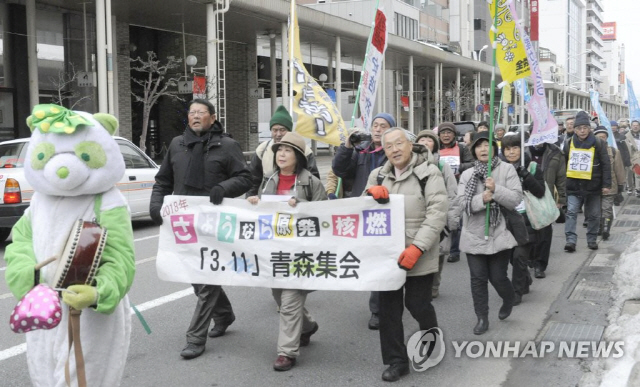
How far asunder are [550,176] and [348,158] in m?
4.06

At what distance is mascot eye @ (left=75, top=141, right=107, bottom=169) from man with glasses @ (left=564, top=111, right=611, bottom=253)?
319 inches

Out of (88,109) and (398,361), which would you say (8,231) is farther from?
(88,109)

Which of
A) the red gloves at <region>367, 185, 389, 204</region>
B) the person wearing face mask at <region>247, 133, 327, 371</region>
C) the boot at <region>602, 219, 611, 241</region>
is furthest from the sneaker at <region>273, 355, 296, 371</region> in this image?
the boot at <region>602, 219, 611, 241</region>

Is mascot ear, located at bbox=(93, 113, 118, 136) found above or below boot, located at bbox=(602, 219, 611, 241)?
above

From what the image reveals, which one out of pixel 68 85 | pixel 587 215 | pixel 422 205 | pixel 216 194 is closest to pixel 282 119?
pixel 216 194

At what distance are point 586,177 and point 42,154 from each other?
27.8 ft

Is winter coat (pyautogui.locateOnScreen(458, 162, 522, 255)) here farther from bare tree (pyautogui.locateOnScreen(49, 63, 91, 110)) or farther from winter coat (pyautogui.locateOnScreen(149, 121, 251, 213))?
bare tree (pyautogui.locateOnScreen(49, 63, 91, 110))

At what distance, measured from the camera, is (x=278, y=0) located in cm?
2422

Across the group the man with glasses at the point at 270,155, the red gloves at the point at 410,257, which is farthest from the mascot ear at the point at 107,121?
the man with glasses at the point at 270,155

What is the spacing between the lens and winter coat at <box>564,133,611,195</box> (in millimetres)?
Result: 9789

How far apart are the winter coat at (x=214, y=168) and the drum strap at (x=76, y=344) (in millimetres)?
2295

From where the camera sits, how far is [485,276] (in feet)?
19.9

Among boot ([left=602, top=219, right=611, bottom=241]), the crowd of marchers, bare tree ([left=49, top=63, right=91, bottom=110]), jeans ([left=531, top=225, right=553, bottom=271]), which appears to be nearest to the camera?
the crowd of marchers

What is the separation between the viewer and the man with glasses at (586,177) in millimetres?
9883
